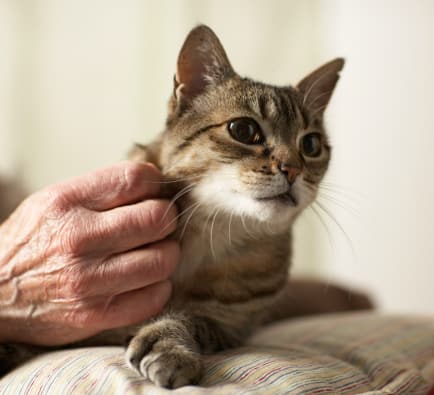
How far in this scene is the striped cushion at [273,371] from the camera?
798 millimetres

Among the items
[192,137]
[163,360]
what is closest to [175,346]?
[163,360]

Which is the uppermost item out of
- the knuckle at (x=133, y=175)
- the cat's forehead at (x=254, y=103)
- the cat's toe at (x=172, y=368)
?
the cat's forehead at (x=254, y=103)

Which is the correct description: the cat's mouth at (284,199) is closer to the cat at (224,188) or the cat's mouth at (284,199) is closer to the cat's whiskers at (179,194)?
the cat at (224,188)

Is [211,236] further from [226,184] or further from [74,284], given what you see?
[74,284]

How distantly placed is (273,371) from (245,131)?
53cm

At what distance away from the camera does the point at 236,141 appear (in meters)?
1.07

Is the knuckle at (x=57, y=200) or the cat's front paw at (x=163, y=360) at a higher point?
the knuckle at (x=57, y=200)

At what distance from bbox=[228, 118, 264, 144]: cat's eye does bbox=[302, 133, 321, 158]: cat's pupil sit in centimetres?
17

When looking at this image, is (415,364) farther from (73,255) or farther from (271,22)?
(271,22)

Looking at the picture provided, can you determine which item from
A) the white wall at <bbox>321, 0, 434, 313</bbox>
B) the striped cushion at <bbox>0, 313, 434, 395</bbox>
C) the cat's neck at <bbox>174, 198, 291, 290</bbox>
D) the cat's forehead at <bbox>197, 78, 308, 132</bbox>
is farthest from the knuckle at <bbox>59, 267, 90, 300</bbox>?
the white wall at <bbox>321, 0, 434, 313</bbox>

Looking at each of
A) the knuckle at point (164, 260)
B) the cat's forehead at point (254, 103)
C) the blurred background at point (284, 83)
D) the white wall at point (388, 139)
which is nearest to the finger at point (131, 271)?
the knuckle at point (164, 260)

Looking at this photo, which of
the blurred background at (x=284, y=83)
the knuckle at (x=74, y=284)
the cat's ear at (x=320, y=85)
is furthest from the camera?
the blurred background at (x=284, y=83)

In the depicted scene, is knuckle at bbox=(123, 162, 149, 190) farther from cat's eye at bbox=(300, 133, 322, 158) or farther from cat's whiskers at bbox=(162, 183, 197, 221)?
cat's eye at bbox=(300, 133, 322, 158)

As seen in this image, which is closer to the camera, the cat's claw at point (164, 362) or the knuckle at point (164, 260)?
the cat's claw at point (164, 362)
